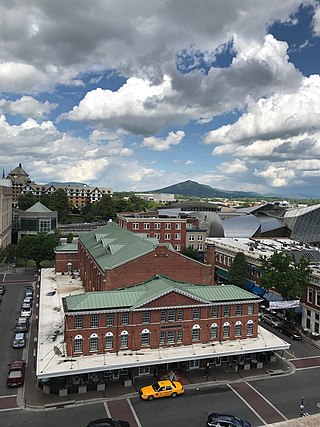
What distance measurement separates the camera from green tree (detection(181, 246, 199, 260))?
95287 millimetres

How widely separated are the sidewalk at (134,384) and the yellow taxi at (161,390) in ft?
4.79

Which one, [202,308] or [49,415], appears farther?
[202,308]

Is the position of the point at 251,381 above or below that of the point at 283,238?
below

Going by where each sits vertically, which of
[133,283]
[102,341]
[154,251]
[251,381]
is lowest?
[251,381]

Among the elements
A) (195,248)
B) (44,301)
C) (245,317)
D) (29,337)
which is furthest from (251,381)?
(195,248)

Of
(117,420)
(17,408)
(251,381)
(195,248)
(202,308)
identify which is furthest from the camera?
(195,248)

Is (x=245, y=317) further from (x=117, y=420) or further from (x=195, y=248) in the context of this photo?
(x=195, y=248)

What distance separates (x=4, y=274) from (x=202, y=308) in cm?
6344

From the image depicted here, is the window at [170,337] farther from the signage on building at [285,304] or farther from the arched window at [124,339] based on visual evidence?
the signage on building at [285,304]

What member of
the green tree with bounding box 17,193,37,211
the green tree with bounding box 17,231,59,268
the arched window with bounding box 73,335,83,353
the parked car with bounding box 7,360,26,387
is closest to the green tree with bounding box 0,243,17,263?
the green tree with bounding box 17,231,59,268

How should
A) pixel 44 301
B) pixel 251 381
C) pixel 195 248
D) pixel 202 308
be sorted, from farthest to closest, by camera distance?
pixel 195 248, pixel 44 301, pixel 202 308, pixel 251 381

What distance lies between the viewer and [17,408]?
111 ft

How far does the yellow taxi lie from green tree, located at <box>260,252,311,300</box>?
24937 millimetres

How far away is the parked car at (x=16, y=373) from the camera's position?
37.7 metres
